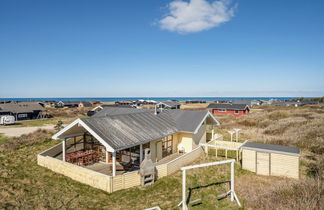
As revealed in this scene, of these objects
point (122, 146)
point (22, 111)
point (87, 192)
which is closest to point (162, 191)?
point (122, 146)

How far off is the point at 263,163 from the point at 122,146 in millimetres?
10762

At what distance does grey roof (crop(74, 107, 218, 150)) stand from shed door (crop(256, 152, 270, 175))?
5.88m

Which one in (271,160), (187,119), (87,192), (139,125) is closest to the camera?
(87,192)

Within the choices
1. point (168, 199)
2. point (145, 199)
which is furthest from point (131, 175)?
point (168, 199)

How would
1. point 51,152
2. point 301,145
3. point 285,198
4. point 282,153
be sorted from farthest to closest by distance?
point 301,145, point 51,152, point 282,153, point 285,198

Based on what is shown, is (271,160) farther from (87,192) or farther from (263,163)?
(87,192)

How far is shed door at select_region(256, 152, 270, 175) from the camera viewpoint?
15250 millimetres

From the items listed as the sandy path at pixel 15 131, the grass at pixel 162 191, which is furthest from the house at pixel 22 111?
the grass at pixel 162 191

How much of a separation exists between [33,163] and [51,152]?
1.81 m

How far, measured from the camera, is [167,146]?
19.5m

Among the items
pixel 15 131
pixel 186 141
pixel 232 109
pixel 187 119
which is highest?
pixel 187 119

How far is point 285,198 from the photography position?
970cm

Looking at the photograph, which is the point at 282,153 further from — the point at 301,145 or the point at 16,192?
the point at 16,192

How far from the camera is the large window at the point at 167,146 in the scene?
19155 millimetres
